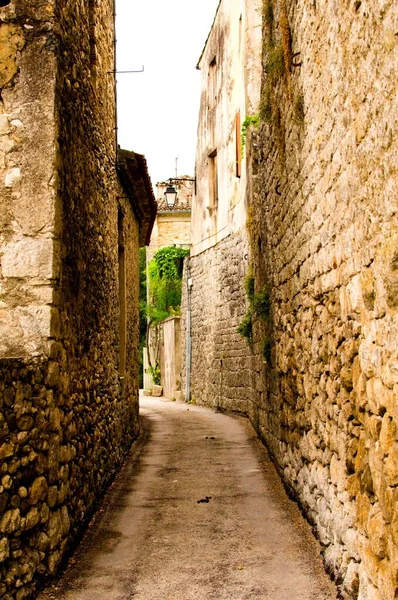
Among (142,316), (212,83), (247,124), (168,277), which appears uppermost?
(212,83)

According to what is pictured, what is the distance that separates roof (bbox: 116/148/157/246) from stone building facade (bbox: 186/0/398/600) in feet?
6.62

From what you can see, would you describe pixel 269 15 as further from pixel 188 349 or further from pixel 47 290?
pixel 188 349

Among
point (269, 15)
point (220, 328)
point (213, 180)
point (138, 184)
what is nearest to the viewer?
point (269, 15)

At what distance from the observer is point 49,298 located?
184 inches

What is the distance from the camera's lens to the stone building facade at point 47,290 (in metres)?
4.04

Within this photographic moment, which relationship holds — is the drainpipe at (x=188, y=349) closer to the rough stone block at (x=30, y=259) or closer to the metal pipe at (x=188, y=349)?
the metal pipe at (x=188, y=349)

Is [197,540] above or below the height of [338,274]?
below

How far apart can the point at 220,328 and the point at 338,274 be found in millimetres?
11171

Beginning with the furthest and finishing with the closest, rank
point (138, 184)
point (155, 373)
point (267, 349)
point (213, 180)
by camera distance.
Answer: point (155, 373) < point (213, 180) < point (138, 184) < point (267, 349)

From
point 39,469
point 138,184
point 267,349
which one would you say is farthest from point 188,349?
point 39,469

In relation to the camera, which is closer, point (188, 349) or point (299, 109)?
point (299, 109)

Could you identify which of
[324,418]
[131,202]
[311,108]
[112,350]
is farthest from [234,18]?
[324,418]

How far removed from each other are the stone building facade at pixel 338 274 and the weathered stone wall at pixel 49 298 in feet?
5.91

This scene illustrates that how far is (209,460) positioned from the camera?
8227mm
